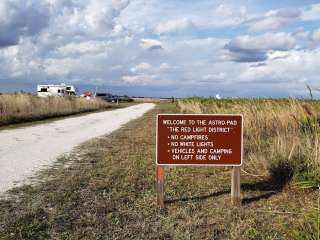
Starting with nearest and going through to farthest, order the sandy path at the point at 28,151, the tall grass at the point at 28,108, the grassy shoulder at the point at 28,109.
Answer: the sandy path at the point at 28,151 < the grassy shoulder at the point at 28,109 < the tall grass at the point at 28,108

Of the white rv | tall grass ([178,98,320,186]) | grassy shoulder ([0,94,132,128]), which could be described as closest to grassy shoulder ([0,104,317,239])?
tall grass ([178,98,320,186])

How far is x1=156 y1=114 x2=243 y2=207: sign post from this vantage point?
24.6 ft

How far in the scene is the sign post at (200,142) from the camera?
7.51 m

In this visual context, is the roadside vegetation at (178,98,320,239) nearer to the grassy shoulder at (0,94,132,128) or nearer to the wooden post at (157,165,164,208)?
the wooden post at (157,165,164,208)

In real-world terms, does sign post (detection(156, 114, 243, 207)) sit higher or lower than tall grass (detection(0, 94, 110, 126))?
higher

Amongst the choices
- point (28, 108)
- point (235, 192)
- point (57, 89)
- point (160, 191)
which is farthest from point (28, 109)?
point (57, 89)

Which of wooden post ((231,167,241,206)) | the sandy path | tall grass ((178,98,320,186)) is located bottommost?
the sandy path

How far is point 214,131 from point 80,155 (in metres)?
5.81

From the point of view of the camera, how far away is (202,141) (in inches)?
297

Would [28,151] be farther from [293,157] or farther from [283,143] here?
[293,157]

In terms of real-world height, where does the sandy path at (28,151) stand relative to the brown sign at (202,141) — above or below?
below

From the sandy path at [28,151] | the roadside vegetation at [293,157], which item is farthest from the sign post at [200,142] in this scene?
the sandy path at [28,151]

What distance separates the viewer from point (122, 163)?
11320mm

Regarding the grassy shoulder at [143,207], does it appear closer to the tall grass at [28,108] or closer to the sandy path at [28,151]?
the sandy path at [28,151]
